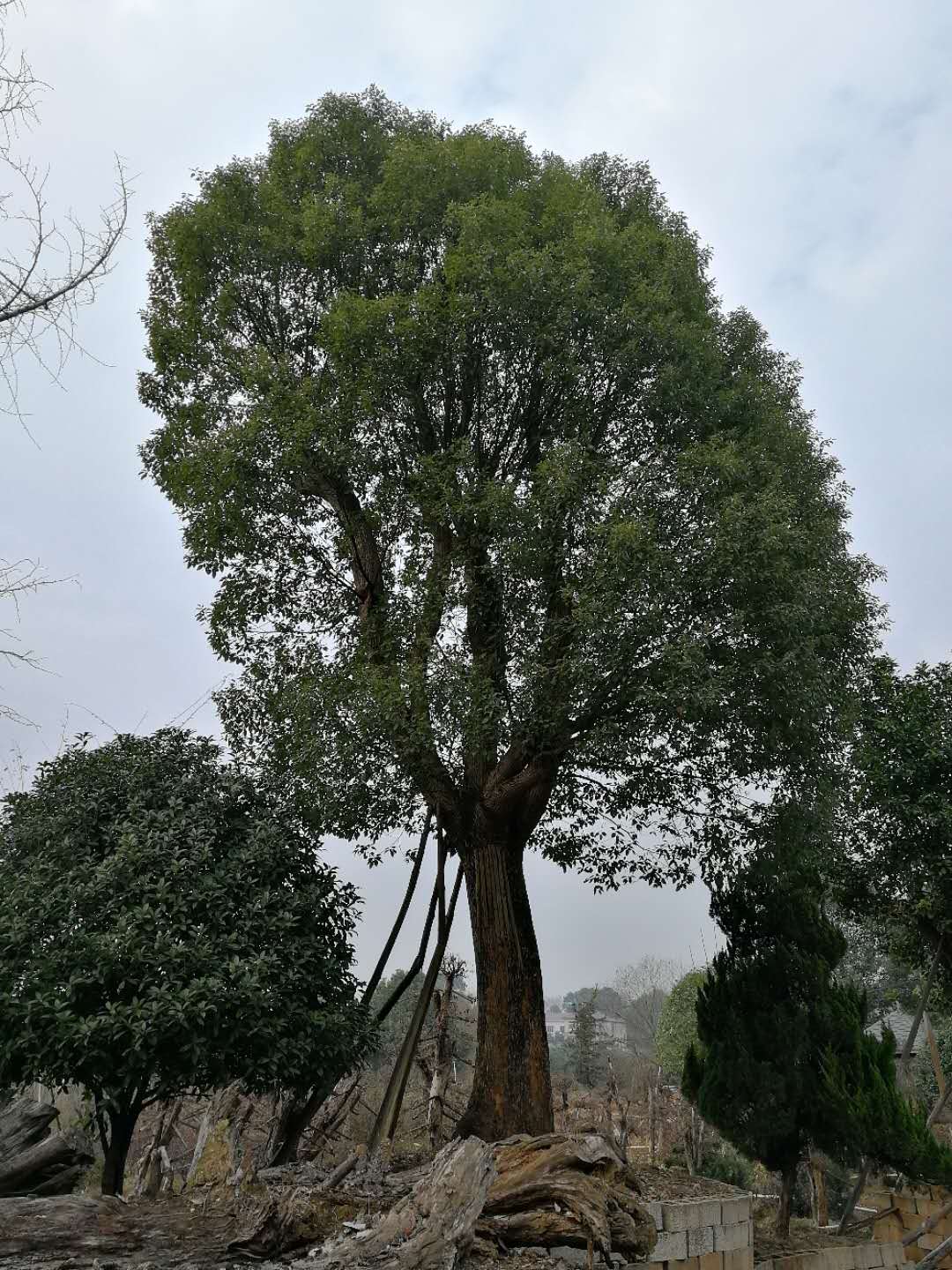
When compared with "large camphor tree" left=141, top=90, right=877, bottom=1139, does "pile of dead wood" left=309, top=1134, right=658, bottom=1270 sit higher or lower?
lower

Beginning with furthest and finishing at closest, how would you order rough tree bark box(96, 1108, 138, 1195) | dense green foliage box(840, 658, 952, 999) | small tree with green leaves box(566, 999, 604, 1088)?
small tree with green leaves box(566, 999, 604, 1088), dense green foliage box(840, 658, 952, 999), rough tree bark box(96, 1108, 138, 1195)

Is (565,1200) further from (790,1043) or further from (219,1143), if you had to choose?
(790,1043)

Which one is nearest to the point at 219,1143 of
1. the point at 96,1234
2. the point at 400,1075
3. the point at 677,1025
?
the point at 400,1075

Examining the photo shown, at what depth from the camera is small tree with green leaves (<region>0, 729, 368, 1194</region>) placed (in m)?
5.92

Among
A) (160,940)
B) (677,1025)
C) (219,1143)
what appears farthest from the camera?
(677,1025)

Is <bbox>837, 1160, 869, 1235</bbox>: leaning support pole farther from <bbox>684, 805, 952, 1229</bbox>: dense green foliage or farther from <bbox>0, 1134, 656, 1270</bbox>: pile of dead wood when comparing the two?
<bbox>0, 1134, 656, 1270</bbox>: pile of dead wood

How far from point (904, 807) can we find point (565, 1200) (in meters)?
6.82

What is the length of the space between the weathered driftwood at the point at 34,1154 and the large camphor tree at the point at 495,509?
3.18 meters

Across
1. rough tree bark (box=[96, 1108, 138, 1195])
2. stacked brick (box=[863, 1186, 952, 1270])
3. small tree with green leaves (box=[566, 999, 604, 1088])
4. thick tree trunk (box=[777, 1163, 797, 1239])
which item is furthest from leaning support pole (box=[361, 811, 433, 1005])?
small tree with green leaves (box=[566, 999, 604, 1088])

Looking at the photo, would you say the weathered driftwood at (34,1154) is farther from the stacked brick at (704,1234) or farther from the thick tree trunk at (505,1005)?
the stacked brick at (704,1234)

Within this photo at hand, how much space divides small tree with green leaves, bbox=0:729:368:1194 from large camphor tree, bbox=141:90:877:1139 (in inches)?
34.2

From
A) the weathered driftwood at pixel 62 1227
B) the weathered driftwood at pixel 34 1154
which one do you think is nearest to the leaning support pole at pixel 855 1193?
the weathered driftwood at pixel 34 1154

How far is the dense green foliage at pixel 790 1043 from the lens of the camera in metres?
8.75

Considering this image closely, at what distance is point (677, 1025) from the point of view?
20891 mm
